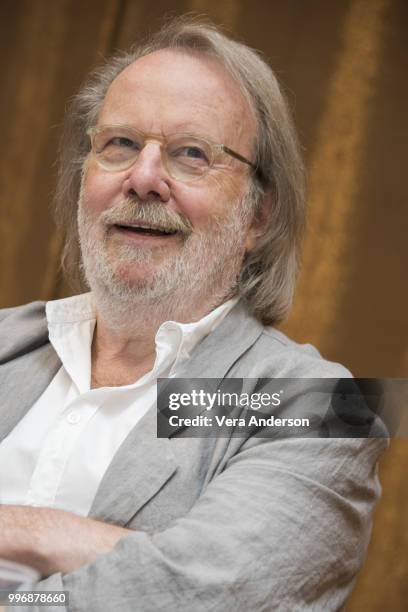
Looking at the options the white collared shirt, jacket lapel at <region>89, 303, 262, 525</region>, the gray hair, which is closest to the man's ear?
the gray hair

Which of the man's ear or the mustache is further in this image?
the man's ear

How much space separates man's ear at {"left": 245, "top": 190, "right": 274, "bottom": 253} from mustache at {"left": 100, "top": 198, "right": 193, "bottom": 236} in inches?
8.7

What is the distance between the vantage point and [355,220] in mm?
2129

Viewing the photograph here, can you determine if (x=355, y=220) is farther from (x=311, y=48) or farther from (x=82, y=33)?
(x=82, y=33)

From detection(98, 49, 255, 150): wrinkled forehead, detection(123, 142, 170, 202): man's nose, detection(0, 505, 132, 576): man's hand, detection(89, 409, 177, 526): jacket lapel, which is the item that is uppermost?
detection(98, 49, 255, 150): wrinkled forehead

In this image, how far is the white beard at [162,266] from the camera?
4.55ft

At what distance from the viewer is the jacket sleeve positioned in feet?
3.14

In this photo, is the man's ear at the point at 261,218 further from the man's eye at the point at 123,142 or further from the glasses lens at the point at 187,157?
the man's eye at the point at 123,142

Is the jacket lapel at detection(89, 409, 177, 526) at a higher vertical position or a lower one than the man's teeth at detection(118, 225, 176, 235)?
lower

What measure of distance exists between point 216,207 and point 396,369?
83 centimetres

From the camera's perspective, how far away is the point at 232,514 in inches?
39.4

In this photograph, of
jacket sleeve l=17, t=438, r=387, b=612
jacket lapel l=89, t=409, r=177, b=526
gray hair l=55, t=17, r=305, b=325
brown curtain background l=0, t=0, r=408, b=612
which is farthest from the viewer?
brown curtain background l=0, t=0, r=408, b=612

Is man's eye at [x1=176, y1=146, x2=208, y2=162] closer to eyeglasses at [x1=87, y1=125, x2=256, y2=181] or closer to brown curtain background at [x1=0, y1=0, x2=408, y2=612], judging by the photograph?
eyeglasses at [x1=87, y1=125, x2=256, y2=181]

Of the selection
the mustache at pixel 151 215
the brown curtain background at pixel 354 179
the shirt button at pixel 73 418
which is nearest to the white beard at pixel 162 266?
the mustache at pixel 151 215
